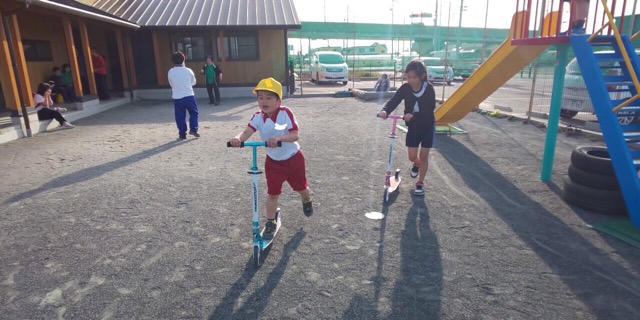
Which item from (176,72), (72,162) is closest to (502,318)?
(72,162)

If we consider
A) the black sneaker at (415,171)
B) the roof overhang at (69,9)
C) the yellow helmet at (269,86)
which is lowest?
the black sneaker at (415,171)

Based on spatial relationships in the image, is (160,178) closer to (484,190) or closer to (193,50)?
(484,190)

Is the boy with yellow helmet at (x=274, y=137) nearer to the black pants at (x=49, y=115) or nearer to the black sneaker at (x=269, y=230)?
the black sneaker at (x=269, y=230)

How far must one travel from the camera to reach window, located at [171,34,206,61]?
17.6 meters

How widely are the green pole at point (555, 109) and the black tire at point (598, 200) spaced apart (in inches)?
39.1

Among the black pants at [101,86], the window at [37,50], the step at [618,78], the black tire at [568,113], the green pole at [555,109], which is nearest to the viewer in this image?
the step at [618,78]

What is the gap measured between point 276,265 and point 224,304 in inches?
25.8

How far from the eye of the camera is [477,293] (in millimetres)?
2980

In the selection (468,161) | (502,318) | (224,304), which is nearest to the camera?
(502,318)

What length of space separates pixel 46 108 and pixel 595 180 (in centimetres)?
1176

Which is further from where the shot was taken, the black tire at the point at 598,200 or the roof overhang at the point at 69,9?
the roof overhang at the point at 69,9

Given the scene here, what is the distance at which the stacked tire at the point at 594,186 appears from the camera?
4.39m

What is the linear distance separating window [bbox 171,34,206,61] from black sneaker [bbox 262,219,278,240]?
15950mm

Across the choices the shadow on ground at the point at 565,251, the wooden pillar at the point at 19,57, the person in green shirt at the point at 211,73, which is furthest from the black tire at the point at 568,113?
the wooden pillar at the point at 19,57
